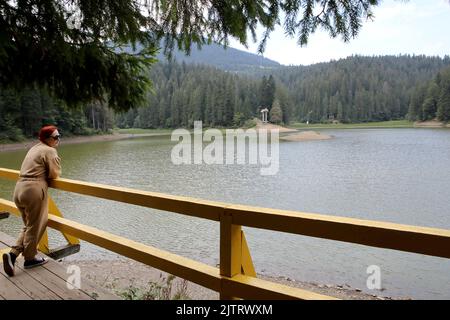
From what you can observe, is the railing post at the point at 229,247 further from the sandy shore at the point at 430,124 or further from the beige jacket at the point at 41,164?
the sandy shore at the point at 430,124

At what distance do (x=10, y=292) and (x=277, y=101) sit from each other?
102 meters

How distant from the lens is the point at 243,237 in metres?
2.34

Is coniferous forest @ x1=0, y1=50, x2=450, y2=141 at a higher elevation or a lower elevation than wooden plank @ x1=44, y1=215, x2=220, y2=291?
higher

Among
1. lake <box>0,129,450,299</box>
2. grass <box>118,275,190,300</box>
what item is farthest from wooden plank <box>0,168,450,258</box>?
lake <box>0,129,450,299</box>

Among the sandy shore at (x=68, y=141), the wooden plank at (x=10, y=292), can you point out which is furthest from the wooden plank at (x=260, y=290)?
the sandy shore at (x=68, y=141)

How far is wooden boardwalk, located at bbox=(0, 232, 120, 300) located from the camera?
9.57 feet

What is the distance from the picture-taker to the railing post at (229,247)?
2.26 m

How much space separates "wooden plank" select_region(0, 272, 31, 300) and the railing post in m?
1.76

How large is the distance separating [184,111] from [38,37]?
108471 millimetres

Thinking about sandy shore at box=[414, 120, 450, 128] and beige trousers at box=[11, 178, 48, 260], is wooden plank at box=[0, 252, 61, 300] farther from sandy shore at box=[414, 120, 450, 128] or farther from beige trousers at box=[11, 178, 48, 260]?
sandy shore at box=[414, 120, 450, 128]

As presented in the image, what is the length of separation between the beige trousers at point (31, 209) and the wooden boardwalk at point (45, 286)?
21cm

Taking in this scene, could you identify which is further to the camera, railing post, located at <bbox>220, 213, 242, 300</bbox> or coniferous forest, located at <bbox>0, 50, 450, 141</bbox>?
coniferous forest, located at <bbox>0, 50, 450, 141</bbox>

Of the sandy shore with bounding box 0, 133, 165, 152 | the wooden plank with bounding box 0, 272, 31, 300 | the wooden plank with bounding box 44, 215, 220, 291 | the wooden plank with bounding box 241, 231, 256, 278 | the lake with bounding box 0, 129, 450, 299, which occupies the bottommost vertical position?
the lake with bounding box 0, 129, 450, 299

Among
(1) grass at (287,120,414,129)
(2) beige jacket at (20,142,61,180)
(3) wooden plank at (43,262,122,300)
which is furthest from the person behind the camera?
(1) grass at (287,120,414,129)
